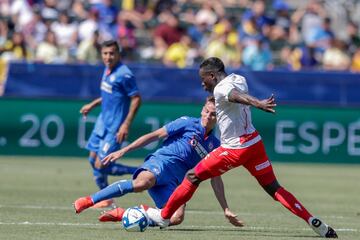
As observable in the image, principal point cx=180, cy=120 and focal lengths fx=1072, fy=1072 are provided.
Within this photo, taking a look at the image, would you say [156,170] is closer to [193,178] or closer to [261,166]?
[193,178]

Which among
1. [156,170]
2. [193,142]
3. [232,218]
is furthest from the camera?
[193,142]

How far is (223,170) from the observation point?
11.1 meters

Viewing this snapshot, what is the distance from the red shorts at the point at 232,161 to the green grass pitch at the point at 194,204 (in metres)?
0.67

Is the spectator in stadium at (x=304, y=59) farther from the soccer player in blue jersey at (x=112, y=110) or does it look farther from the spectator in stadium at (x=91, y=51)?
the soccer player in blue jersey at (x=112, y=110)

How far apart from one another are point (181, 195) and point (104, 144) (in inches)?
159

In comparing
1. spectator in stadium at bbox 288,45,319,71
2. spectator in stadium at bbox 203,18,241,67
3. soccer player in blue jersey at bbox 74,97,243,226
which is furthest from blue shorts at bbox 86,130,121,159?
spectator in stadium at bbox 288,45,319,71

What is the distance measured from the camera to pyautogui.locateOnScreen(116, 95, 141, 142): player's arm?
14.8 m

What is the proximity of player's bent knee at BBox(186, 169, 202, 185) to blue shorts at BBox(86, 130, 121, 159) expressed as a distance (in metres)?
3.78

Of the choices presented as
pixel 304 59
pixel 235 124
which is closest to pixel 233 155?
pixel 235 124

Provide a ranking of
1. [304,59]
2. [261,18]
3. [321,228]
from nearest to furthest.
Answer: [321,228] < [304,59] < [261,18]

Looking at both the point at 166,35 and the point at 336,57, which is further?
the point at 166,35

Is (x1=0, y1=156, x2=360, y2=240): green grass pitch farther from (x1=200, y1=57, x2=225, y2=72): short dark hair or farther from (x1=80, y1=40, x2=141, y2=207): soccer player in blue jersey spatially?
(x1=200, y1=57, x2=225, y2=72): short dark hair

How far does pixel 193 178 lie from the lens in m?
11.2

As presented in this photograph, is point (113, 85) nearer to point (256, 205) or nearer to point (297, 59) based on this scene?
point (256, 205)
